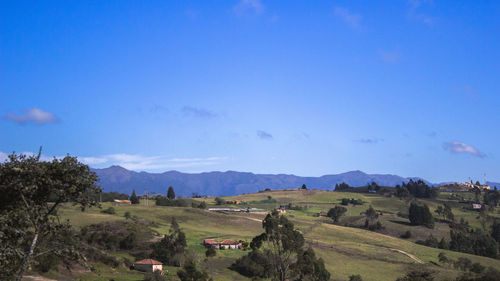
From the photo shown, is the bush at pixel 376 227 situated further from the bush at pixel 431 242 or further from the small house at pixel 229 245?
the small house at pixel 229 245

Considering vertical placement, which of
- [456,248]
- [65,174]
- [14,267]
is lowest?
[456,248]

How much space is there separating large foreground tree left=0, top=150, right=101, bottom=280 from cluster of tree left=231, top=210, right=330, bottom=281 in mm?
48316

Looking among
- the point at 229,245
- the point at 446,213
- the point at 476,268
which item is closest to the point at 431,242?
the point at 476,268

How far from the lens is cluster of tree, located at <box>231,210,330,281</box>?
7673 centimetres

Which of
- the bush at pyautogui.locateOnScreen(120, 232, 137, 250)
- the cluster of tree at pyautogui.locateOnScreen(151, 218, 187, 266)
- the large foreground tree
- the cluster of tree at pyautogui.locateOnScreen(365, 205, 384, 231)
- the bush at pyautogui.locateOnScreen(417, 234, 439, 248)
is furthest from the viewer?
the cluster of tree at pyautogui.locateOnScreen(365, 205, 384, 231)

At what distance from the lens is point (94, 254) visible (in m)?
75.6

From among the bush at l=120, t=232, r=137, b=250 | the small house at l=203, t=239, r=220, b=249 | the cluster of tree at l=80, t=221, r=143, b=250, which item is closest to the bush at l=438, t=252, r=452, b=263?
the small house at l=203, t=239, r=220, b=249

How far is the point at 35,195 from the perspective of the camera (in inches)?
1192

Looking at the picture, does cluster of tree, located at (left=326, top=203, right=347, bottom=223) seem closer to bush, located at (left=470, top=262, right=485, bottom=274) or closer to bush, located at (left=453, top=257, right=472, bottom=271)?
bush, located at (left=453, top=257, right=472, bottom=271)

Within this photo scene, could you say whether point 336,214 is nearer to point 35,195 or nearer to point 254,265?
point 254,265

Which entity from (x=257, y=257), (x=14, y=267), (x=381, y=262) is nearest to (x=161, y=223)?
(x=257, y=257)

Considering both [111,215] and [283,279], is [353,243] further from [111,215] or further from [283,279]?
[111,215]

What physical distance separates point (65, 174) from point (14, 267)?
677 centimetres

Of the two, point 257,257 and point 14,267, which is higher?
point 14,267
